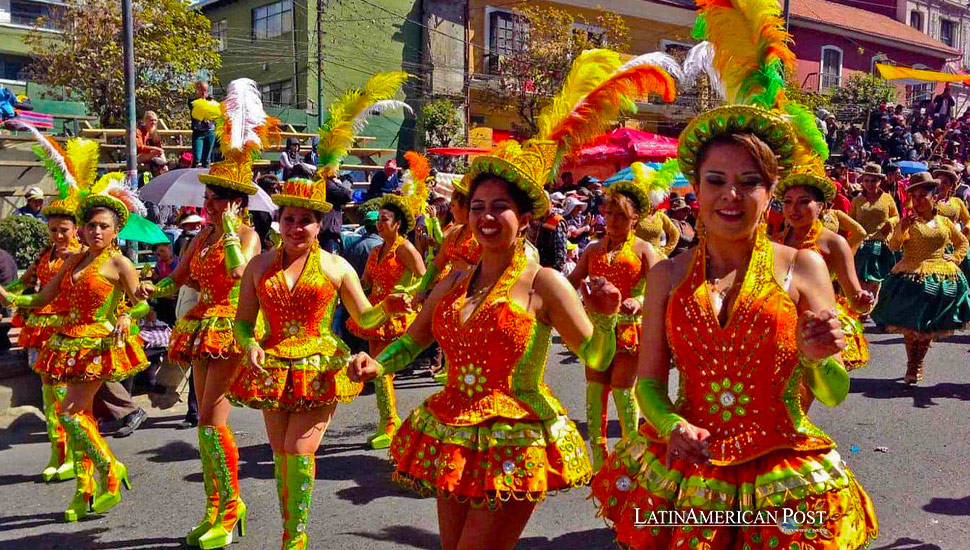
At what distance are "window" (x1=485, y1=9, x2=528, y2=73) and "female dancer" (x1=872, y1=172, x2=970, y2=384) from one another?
819 inches

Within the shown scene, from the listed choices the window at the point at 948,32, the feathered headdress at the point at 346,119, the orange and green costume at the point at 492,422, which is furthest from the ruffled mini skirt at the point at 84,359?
the window at the point at 948,32

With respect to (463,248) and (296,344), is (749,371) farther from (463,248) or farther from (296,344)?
(463,248)

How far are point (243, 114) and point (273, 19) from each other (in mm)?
24329

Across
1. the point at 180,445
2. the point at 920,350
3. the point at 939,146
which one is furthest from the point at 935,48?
the point at 180,445

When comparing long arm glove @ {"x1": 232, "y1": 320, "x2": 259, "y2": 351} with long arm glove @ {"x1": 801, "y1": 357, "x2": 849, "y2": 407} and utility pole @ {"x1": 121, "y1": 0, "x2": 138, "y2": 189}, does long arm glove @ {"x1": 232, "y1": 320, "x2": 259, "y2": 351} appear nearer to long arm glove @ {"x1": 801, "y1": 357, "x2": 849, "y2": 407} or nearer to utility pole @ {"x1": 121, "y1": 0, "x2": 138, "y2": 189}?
long arm glove @ {"x1": 801, "y1": 357, "x2": 849, "y2": 407}

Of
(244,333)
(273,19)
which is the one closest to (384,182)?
(244,333)

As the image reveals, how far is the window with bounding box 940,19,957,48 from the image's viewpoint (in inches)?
1837

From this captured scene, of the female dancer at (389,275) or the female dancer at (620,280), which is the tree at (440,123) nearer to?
the female dancer at (389,275)

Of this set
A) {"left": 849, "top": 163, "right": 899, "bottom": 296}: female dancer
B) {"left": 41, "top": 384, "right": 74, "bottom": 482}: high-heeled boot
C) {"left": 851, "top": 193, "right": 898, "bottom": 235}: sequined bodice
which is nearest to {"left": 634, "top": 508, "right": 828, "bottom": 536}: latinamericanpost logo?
{"left": 41, "top": 384, "right": 74, "bottom": 482}: high-heeled boot

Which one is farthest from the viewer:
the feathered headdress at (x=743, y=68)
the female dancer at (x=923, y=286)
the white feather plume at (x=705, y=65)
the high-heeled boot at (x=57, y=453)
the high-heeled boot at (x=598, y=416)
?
the female dancer at (x=923, y=286)

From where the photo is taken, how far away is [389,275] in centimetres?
781

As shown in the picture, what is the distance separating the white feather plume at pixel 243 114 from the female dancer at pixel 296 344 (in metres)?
0.90

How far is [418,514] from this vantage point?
5641 mm

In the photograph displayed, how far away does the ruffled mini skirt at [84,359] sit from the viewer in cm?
553
